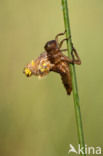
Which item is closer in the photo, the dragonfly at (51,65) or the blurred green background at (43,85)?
the dragonfly at (51,65)

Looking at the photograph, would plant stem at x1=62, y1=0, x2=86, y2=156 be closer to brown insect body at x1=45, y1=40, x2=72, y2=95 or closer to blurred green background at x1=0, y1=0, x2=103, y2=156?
brown insect body at x1=45, y1=40, x2=72, y2=95

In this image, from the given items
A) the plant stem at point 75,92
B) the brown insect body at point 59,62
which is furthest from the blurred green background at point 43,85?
the plant stem at point 75,92

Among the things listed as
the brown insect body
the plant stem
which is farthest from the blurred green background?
the plant stem

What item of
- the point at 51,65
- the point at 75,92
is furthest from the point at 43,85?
the point at 75,92

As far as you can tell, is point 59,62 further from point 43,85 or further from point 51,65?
point 43,85

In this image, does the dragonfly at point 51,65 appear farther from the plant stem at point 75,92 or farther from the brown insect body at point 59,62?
the plant stem at point 75,92

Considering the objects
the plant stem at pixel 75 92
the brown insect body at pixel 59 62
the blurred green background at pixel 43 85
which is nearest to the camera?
the plant stem at pixel 75 92

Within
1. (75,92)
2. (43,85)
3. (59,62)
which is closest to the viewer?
(75,92)

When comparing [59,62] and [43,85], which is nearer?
[59,62]

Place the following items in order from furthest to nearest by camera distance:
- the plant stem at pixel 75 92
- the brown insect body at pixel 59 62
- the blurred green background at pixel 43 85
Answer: the blurred green background at pixel 43 85, the brown insect body at pixel 59 62, the plant stem at pixel 75 92
